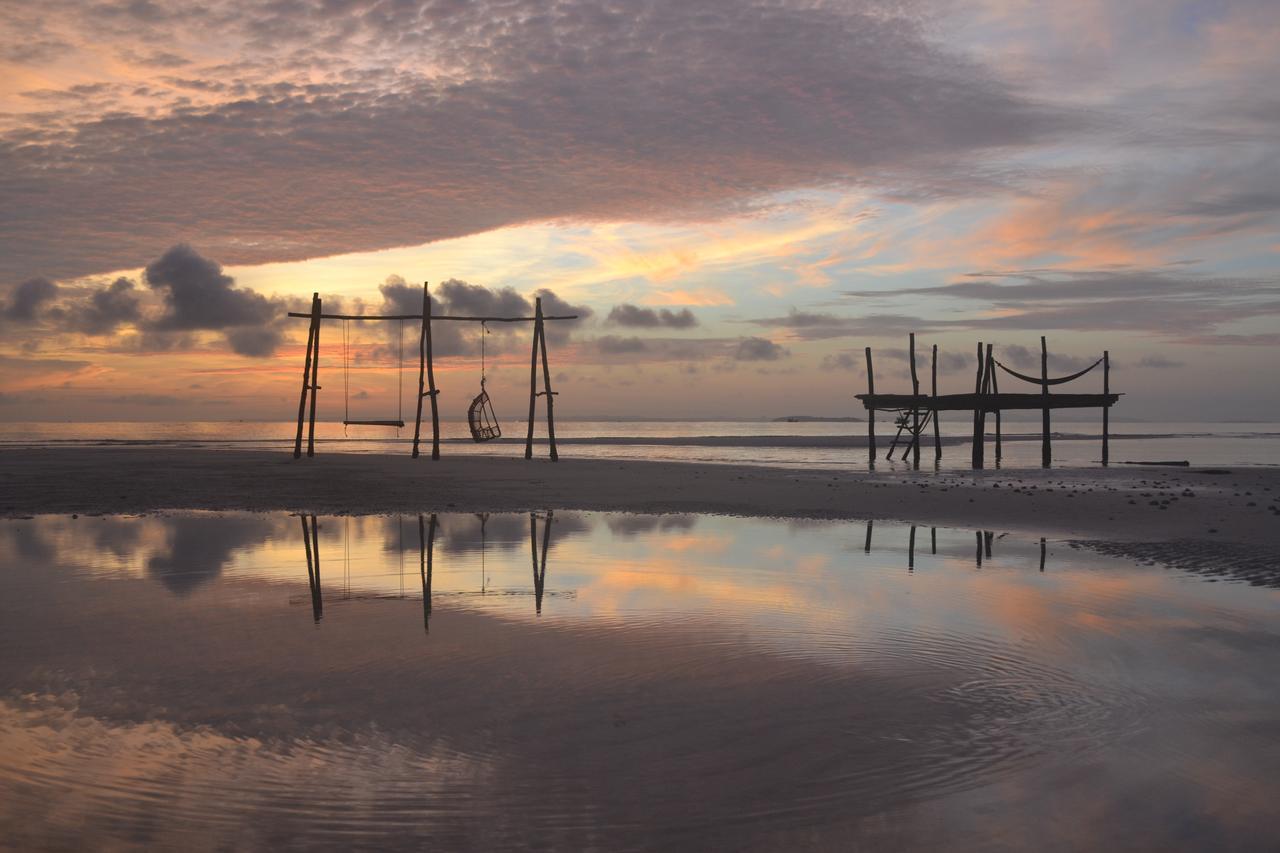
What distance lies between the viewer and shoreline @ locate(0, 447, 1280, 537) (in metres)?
19.1

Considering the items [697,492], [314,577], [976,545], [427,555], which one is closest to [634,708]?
[314,577]

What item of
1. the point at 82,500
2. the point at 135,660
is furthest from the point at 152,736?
the point at 82,500

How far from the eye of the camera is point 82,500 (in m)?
22.2

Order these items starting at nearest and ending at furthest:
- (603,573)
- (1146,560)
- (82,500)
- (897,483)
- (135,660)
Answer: (135,660)
(603,573)
(1146,560)
(82,500)
(897,483)

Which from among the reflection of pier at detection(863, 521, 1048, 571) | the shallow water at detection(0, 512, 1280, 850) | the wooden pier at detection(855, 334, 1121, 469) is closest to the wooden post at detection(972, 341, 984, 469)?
the wooden pier at detection(855, 334, 1121, 469)

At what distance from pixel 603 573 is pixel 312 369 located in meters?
25.8

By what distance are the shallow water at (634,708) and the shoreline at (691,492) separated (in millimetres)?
7362

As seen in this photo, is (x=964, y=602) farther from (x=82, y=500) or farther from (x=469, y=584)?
(x=82, y=500)

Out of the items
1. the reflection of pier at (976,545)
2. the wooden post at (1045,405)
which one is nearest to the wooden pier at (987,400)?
the wooden post at (1045,405)

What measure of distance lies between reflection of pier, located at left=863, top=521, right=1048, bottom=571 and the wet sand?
1.20 m

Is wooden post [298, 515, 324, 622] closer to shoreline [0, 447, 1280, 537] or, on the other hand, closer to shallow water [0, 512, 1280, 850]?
shallow water [0, 512, 1280, 850]

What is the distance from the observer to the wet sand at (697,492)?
62.3 feet

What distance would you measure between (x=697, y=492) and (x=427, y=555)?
11967 millimetres

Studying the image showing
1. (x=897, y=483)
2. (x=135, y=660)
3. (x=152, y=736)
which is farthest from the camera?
(x=897, y=483)
